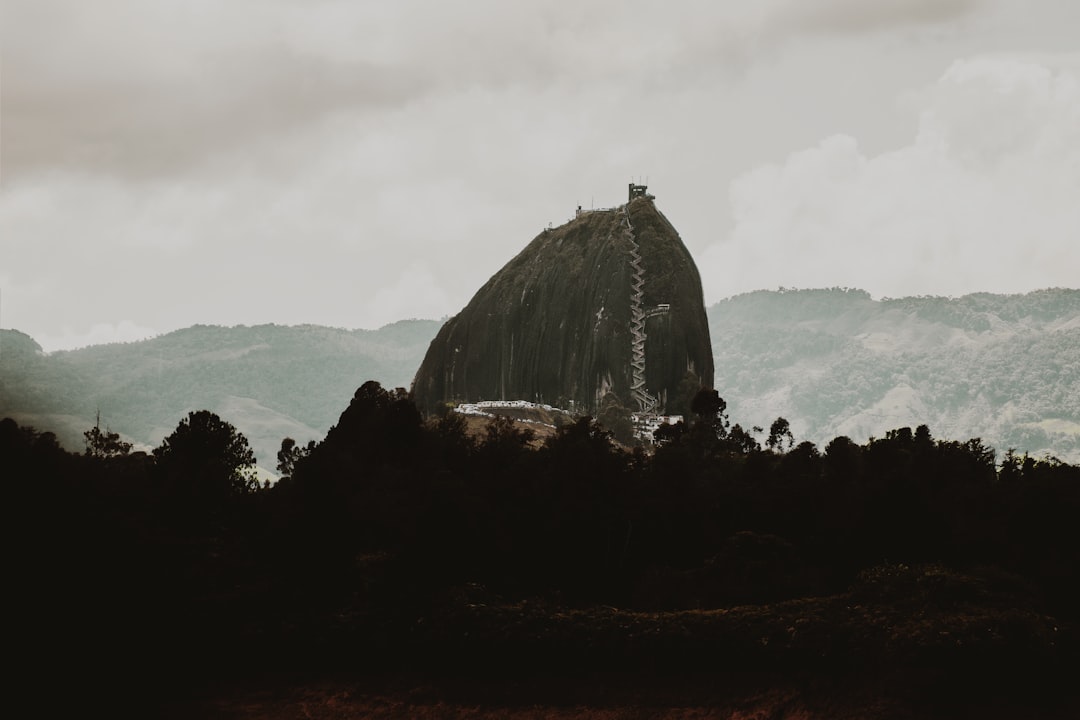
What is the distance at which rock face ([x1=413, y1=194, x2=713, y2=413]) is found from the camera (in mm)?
116250

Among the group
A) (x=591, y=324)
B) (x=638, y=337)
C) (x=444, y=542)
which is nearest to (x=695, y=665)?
(x=444, y=542)

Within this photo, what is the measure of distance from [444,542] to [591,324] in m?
78.9

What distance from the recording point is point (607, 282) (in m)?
120

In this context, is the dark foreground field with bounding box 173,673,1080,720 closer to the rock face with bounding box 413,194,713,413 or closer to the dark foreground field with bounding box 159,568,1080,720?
the dark foreground field with bounding box 159,568,1080,720

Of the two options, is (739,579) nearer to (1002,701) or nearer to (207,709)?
(1002,701)

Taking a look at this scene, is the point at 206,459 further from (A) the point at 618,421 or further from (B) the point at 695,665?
(A) the point at 618,421

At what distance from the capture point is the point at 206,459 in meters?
60.5

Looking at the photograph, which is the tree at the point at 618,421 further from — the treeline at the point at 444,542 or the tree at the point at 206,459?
the treeline at the point at 444,542

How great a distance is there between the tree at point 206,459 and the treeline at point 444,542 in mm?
266

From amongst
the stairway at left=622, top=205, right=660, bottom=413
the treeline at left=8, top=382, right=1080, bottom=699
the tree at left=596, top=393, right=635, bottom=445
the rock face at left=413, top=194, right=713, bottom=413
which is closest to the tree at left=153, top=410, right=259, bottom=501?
the treeline at left=8, top=382, right=1080, bottom=699

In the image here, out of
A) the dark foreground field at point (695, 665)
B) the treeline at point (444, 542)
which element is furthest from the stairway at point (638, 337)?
the dark foreground field at point (695, 665)

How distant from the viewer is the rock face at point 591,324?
11625cm

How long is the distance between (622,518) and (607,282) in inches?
2853

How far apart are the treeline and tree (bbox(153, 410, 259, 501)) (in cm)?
27
